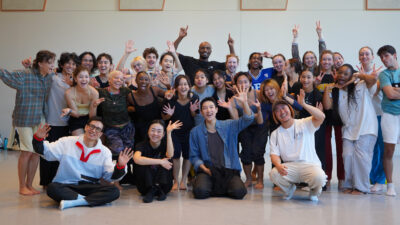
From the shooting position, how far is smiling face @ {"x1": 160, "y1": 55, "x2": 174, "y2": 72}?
5438mm

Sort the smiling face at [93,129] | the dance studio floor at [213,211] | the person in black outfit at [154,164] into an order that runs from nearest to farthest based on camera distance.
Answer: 1. the dance studio floor at [213,211]
2. the smiling face at [93,129]
3. the person in black outfit at [154,164]

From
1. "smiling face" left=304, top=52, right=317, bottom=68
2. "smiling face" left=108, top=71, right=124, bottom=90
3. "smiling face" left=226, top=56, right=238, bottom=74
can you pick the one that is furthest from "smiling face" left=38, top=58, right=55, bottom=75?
"smiling face" left=304, top=52, right=317, bottom=68

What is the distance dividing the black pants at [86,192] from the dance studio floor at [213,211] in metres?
0.09

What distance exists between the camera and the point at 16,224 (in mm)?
3203

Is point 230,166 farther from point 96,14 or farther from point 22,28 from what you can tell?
point 22,28

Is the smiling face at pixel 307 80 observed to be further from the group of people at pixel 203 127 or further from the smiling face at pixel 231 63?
the smiling face at pixel 231 63

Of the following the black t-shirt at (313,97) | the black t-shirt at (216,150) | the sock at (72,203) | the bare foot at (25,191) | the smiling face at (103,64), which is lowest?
the bare foot at (25,191)

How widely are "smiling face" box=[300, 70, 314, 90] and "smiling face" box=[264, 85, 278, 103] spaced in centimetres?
37

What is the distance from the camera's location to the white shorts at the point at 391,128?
173 inches

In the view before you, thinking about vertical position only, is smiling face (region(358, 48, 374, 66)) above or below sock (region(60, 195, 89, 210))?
above

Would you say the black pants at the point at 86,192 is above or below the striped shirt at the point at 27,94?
below

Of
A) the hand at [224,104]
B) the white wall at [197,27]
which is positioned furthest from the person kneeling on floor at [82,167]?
the white wall at [197,27]

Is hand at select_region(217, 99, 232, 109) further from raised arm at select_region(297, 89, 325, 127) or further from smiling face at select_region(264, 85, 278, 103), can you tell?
raised arm at select_region(297, 89, 325, 127)

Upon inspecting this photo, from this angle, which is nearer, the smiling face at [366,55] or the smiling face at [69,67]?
the smiling face at [366,55]
